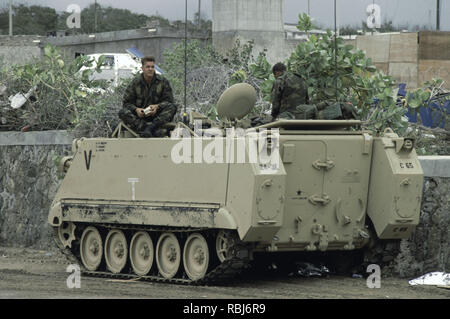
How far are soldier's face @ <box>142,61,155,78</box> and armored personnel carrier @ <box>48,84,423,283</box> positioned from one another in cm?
86

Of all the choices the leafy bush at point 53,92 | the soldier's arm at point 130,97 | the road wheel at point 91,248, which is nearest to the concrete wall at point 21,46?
the leafy bush at point 53,92

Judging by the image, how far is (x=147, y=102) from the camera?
14.5 m

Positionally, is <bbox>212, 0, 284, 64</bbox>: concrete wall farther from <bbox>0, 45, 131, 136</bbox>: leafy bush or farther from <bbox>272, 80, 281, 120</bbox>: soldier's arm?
<bbox>272, 80, 281, 120</bbox>: soldier's arm

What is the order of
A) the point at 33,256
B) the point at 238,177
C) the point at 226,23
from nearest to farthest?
the point at 238,177, the point at 33,256, the point at 226,23

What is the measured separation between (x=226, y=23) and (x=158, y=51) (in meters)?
4.74

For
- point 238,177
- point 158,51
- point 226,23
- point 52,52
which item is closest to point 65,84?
point 52,52

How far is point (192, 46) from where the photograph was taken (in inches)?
954

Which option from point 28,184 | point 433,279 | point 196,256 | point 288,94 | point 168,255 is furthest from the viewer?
point 28,184

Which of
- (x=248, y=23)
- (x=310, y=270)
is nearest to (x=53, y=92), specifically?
(x=310, y=270)

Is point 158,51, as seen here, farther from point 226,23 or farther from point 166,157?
point 166,157

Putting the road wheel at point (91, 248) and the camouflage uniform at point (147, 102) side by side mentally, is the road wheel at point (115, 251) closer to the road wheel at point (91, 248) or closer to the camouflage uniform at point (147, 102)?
the road wheel at point (91, 248)

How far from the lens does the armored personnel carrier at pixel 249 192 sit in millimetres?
12125

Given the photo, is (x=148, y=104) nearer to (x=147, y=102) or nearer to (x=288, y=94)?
(x=147, y=102)

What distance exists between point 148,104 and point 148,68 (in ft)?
1.45
